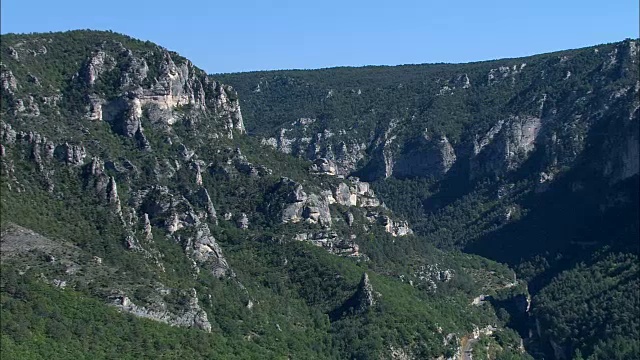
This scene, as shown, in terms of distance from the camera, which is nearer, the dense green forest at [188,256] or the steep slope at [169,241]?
the steep slope at [169,241]

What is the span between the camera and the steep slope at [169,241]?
136625mm

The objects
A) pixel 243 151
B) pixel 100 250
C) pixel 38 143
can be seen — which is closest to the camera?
pixel 100 250

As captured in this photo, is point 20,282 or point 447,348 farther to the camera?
point 447,348

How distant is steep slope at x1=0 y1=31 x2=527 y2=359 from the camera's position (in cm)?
13662

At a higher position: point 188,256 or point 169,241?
point 169,241

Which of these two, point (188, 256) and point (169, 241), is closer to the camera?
point (188, 256)

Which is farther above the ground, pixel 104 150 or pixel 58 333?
pixel 104 150

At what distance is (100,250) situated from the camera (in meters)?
146

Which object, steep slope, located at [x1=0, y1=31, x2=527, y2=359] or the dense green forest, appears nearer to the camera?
steep slope, located at [x1=0, y1=31, x2=527, y2=359]

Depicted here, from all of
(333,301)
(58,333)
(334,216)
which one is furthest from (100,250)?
(334,216)

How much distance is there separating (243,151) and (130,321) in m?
62.8

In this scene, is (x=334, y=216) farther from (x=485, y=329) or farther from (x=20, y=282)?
(x=20, y=282)

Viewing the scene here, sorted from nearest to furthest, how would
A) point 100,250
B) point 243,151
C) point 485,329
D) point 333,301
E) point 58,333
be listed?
point 58,333, point 100,250, point 333,301, point 485,329, point 243,151

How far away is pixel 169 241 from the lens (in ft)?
527
